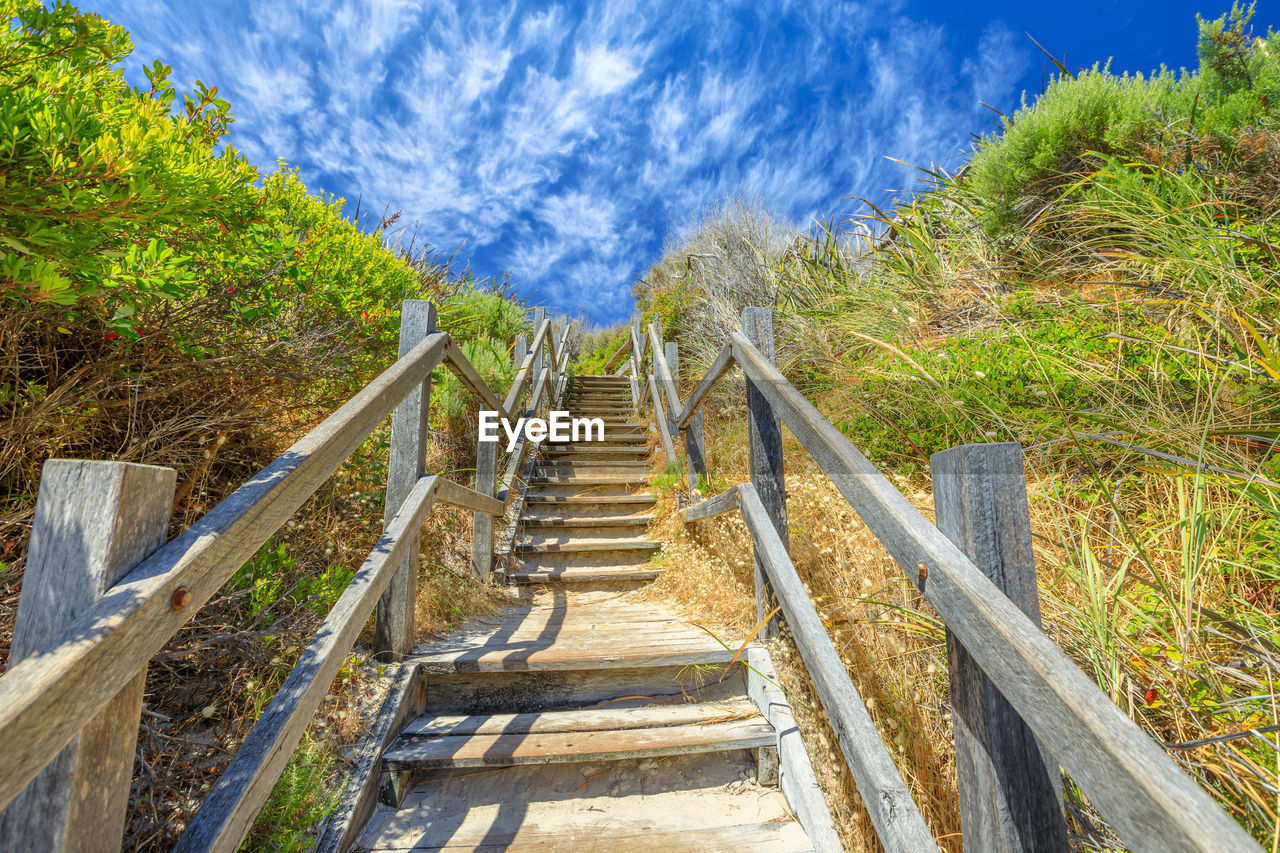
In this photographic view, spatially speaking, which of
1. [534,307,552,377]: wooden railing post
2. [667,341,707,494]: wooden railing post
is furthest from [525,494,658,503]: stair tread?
[534,307,552,377]: wooden railing post

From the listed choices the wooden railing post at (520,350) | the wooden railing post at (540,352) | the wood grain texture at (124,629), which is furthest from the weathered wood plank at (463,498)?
the wooden railing post at (540,352)

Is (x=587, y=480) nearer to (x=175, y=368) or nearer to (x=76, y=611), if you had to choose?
(x=175, y=368)

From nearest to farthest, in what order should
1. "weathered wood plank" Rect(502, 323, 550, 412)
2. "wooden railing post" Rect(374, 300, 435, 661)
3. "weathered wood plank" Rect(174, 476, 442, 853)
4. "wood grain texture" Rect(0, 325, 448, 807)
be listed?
"wood grain texture" Rect(0, 325, 448, 807) < "weathered wood plank" Rect(174, 476, 442, 853) < "wooden railing post" Rect(374, 300, 435, 661) < "weathered wood plank" Rect(502, 323, 550, 412)

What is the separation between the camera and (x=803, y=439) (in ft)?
5.62

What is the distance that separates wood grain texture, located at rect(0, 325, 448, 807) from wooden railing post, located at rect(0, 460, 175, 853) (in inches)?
1.4

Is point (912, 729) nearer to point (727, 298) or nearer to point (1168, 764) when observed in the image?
point (1168, 764)

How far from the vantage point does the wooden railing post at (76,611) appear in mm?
672

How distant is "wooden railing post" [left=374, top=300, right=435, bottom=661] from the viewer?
79.4 inches

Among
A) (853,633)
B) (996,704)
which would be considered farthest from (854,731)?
(853,633)

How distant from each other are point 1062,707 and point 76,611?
1373 millimetres

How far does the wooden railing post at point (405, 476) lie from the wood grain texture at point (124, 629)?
3.20 ft

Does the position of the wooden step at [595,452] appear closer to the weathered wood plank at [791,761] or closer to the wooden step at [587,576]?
the wooden step at [587,576]

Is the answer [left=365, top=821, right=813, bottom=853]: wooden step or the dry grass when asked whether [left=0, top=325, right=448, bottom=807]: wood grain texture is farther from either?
the dry grass

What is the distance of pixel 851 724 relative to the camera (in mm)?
1324
